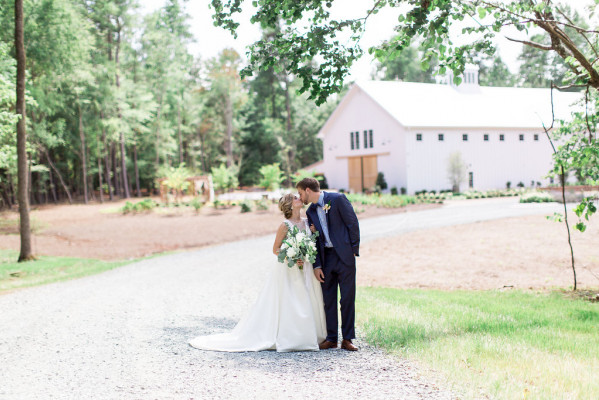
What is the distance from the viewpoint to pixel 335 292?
604cm

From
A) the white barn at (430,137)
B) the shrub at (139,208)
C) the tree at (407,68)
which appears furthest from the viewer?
the tree at (407,68)

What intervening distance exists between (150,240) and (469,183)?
2417 centimetres

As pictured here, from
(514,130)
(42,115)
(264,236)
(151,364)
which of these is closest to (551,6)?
(151,364)

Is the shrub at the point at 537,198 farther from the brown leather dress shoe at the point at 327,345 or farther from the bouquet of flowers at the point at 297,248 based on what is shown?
the bouquet of flowers at the point at 297,248

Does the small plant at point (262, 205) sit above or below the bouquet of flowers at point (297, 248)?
below

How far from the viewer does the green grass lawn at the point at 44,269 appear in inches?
522

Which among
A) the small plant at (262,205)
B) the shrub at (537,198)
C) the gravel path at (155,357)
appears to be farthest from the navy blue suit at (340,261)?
the shrub at (537,198)

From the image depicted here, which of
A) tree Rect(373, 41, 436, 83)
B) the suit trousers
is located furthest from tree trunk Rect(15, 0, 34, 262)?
tree Rect(373, 41, 436, 83)

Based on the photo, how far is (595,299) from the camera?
8781 millimetres

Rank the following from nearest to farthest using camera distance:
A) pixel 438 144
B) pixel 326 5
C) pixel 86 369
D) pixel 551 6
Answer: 1. pixel 86 369
2. pixel 326 5
3. pixel 551 6
4. pixel 438 144

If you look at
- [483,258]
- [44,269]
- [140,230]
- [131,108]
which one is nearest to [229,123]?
[131,108]

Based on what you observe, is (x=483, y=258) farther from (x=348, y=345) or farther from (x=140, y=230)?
(x=140, y=230)

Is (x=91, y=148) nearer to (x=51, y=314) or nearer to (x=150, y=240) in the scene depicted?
(x=150, y=240)

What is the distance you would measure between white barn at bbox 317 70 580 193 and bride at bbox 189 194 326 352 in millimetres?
29560
